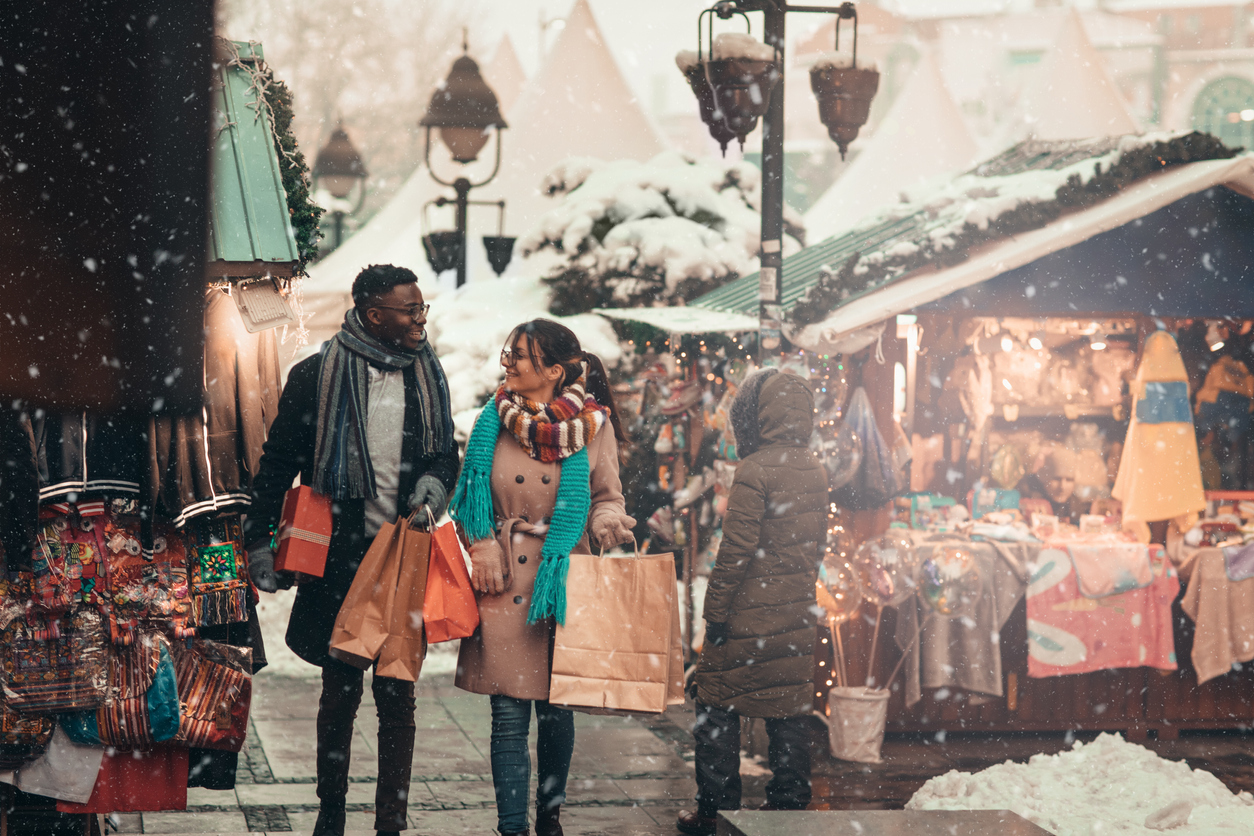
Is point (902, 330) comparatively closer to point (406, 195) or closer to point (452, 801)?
point (452, 801)

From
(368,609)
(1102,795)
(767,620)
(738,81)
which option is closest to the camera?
(368,609)

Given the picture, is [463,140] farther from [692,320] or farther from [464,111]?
[692,320]

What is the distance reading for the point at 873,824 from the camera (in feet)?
10.2

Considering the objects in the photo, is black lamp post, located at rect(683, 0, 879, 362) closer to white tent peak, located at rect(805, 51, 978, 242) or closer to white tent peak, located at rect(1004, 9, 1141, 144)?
white tent peak, located at rect(805, 51, 978, 242)

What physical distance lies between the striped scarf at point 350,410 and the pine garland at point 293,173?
42 centimetres

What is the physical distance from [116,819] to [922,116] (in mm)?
16775

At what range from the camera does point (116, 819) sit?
4594mm

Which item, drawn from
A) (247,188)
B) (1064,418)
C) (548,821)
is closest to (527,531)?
(548,821)

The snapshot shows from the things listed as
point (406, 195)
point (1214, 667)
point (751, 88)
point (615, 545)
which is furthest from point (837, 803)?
point (406, 195)

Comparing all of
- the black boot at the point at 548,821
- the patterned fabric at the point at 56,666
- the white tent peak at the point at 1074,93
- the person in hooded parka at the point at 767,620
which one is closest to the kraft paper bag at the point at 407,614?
the black boot at the point at 548,821

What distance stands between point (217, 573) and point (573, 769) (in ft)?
7.55

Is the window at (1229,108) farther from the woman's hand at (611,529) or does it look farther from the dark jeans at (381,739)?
the dark jeans at (381,739)

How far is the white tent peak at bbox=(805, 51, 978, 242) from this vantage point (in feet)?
59.5

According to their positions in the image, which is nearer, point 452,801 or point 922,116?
point 452,801
